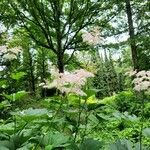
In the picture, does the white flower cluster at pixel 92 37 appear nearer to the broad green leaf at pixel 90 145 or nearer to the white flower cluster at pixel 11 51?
the white flower cluster at pixel 11 51

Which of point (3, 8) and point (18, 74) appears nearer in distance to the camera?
point (18, 74)

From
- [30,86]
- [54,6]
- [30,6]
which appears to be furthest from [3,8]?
[30,86]

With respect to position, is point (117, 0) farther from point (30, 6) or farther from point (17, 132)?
A: point (17, 132)

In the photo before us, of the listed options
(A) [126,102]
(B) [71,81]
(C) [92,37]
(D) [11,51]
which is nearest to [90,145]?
(B) [71,81]

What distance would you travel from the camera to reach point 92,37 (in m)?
2.47

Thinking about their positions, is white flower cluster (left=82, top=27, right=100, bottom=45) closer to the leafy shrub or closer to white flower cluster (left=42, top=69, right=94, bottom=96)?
white flower cluster (left=42, top=69, right=94, bottom=96)

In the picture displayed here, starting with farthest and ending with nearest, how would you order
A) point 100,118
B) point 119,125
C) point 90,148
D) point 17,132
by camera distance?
point 119,125
point 100,118
point 17,132
point 90,148

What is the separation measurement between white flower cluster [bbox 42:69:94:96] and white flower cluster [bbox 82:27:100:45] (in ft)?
0.79

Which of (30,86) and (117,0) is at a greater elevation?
(117,0)

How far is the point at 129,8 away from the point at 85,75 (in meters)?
16.9

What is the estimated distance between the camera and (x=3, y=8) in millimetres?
19344

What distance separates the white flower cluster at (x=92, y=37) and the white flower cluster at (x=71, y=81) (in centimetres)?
24

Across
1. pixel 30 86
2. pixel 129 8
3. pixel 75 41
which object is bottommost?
pixel 30 86

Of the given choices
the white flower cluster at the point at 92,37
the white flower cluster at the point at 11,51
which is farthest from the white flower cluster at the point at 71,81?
the white flower cluster at the point at 11,51
